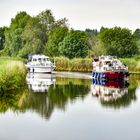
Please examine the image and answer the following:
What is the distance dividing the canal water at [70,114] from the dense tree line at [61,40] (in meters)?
37.6

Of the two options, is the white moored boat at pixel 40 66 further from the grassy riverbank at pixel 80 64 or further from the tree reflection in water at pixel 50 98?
the tree reflection in water at pixel 50 98

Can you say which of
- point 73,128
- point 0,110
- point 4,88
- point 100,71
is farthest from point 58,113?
point 100,71

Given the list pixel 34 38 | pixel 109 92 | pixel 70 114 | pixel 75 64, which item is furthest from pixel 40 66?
pixel 70 114

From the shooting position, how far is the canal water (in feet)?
66.4

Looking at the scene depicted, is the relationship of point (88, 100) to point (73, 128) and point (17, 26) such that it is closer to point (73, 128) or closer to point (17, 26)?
point (73, 128)

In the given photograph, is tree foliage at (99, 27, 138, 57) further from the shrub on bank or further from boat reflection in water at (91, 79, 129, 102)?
boat reflection in water at (91, 79, 129, 102)

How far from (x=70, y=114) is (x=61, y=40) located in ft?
207

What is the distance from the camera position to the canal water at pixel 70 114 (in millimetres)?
20234

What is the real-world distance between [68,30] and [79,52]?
9719 mm

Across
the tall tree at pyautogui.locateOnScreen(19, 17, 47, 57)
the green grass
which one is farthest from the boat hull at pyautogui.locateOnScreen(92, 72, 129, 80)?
the tall tree at pyautogui.locateOnScreen(19, 17, 47, 57)

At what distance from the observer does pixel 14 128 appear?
21.5 meters

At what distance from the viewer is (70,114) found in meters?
25.8

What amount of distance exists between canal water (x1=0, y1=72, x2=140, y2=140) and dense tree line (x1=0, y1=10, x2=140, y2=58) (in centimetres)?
3757

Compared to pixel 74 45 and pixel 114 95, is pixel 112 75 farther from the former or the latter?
pixel 74 45
